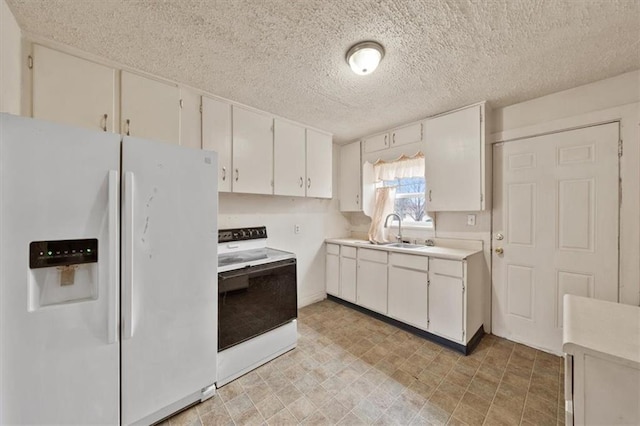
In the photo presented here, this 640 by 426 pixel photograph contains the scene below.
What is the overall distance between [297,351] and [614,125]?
127 inches

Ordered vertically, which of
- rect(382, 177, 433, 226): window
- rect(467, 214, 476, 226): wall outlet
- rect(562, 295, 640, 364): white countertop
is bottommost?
rect(562, 295, 640, 364): white countertop

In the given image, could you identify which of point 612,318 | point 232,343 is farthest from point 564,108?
point 232,343

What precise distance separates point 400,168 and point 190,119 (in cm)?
241

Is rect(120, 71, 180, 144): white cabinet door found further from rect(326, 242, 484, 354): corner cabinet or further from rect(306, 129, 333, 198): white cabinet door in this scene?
rect(326, 242, 484, 354): corner cabinet

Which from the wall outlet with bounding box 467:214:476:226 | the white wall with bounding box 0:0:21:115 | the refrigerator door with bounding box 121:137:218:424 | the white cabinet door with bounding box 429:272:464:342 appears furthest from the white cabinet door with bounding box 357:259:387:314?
the white wall with bounding box 0:0:21:115

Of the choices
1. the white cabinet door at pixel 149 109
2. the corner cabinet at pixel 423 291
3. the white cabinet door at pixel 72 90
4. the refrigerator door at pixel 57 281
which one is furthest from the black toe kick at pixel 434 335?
the white cabinet door at pixel 72 90

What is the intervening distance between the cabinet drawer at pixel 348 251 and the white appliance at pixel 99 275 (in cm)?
191

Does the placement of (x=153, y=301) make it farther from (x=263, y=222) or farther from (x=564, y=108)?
(x=564, y=108)

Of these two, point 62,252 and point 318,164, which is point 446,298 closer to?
point 318,164

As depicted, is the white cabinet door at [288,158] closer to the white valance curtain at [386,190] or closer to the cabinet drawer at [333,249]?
the cabinet drawer at [333,249]

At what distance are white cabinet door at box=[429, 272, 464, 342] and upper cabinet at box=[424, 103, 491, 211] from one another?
0.76 metres

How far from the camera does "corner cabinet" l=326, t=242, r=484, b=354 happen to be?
216cm

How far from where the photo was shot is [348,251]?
315 cm

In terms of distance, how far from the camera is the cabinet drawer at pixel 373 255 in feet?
8.96
